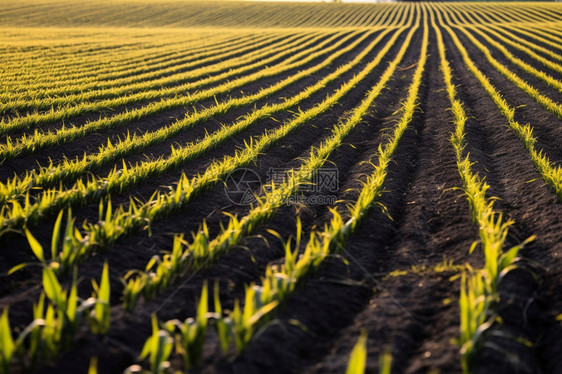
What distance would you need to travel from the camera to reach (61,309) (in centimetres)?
236

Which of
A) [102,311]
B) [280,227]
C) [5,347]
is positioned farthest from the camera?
[280,227]

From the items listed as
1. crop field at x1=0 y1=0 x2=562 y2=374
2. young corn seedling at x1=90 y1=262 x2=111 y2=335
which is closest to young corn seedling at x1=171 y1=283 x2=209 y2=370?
crop field at x1=0 y1=0 x2=562 y2=374

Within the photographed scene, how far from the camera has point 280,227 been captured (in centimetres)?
422

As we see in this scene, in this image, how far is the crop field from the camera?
2.38 metres

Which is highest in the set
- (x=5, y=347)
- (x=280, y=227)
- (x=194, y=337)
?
(x=5, y=347)

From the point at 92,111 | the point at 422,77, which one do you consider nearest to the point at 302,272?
the point at 92,111

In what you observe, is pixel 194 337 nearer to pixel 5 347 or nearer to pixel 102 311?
pixel 102 311

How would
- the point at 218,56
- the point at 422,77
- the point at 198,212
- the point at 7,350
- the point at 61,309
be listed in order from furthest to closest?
the point at 218,56
the point at 422,77
the point at 198,212
the point at 61,309
the point at 7,350

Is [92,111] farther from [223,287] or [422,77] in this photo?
[422,77]

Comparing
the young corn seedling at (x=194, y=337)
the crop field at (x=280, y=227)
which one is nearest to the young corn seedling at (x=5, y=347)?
the crop field at (x=280, y=227)

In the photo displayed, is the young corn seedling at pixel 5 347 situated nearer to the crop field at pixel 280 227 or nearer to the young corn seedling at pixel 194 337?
the crop field at pixel 280 227

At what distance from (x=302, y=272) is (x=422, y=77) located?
38.6ft

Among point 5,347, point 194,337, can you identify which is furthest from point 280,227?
point 5,347

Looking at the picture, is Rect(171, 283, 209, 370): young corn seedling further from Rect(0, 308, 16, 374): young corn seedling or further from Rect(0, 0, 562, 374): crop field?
Rect(0, 308, 16, 374): young corn seedling
